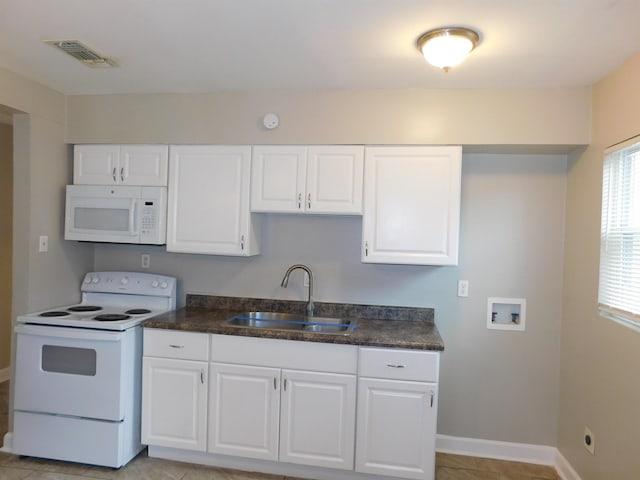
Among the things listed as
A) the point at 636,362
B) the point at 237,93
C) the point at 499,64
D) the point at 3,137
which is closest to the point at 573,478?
the point at 636,362

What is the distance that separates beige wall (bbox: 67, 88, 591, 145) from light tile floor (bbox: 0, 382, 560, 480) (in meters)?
2.03

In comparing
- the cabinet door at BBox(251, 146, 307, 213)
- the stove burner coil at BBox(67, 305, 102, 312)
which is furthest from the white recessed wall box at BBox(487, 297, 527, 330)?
the stove burner coil at BBox(67, 305, 102, 312)

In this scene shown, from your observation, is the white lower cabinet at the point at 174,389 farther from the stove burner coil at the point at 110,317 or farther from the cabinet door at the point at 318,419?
the cabinet door at the point at 318,419

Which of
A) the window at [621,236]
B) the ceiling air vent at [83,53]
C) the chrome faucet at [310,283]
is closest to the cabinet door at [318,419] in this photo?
the chrome faucet at [310,283]

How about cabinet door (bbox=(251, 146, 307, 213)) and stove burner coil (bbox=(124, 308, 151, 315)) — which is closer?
cabinet door (bbox=(251, 146, 307, 213))

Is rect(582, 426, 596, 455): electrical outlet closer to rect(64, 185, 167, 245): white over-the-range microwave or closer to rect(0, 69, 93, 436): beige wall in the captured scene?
rect(64, 185, 167, 245): white over-the-range microwave

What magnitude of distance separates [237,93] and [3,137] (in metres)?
2.48

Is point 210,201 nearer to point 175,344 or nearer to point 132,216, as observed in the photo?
point 132,216

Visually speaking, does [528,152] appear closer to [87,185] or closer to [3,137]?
[87,185]

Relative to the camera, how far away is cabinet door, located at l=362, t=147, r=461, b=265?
262 cm

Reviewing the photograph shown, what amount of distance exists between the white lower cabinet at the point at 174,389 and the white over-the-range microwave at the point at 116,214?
27.0 inches

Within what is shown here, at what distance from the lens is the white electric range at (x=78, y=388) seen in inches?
102

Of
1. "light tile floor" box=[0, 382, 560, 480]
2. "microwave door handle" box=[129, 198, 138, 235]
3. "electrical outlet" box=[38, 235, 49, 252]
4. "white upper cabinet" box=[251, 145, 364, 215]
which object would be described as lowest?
"light tile floor" box=[0, 382, 560, 480]

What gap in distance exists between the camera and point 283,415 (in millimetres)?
2518
